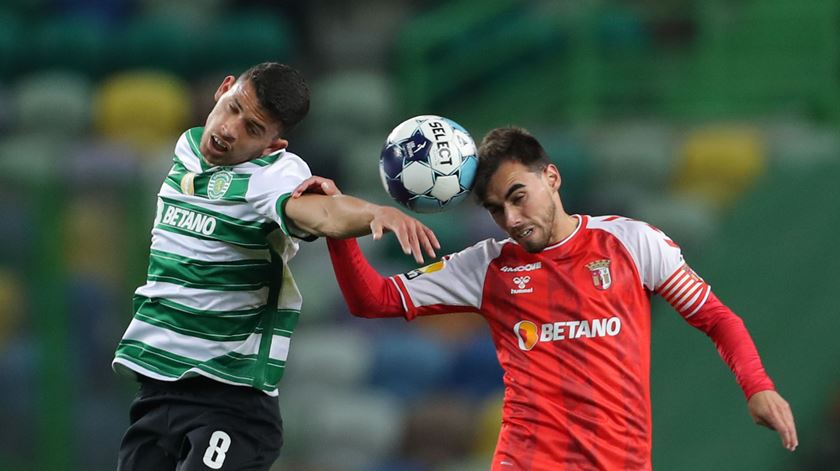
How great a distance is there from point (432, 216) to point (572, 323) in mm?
5490

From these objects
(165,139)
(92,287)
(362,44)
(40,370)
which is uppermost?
(362,44)

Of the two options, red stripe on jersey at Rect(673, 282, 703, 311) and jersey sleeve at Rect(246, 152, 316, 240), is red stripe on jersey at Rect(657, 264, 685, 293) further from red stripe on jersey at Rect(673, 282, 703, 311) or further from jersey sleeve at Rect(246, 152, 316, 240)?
jersey sleeve at Rect(246, 152, 316, 240)

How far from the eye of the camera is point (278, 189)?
14.0 ft

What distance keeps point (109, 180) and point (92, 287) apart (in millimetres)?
627

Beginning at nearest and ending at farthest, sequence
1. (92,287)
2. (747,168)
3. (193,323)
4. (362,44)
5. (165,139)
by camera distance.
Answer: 1. (193,323)
2. (92,287)
3. (747,168)
4. (165,139)
5. (362,44)

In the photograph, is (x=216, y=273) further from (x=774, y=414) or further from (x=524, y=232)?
(x=774, y=414)

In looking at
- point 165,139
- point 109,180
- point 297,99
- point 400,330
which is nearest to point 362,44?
point 165,139

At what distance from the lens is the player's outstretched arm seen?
12.7 ft

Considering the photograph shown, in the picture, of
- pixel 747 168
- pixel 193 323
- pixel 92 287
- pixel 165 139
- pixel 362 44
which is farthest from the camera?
pixel 362 44

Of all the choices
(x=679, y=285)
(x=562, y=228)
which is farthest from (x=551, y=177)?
(x=679, y=285)

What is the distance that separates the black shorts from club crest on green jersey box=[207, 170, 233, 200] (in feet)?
1.86

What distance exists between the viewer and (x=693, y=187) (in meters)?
10.1

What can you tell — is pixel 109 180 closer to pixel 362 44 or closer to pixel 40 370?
pixel 40 370

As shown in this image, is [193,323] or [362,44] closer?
[193,323]
